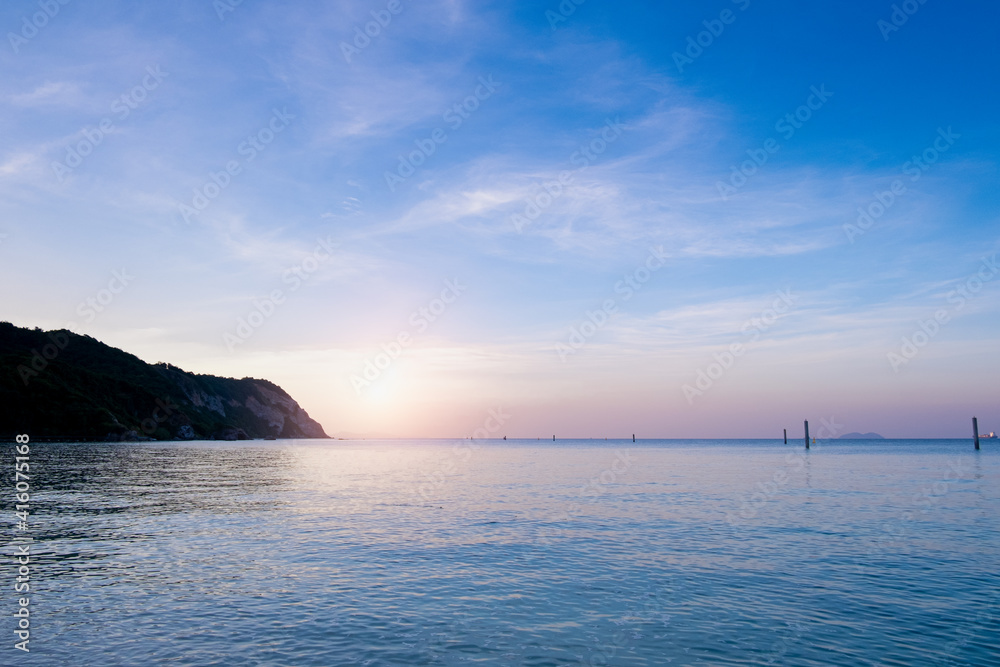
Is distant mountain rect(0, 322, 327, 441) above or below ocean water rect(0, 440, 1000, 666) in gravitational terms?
above

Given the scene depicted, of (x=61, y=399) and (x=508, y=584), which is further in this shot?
(x=61, y=399)

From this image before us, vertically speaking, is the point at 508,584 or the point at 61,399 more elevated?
the point at 61,399

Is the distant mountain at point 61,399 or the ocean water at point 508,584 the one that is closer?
the ocean water at point 508,584

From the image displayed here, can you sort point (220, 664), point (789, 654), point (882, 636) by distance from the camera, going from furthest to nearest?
1. point (882, 636)
2. point (789, 654)
3. point (220, 664)

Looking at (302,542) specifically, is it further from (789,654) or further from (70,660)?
(789,654)

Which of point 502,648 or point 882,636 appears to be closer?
point 502,648

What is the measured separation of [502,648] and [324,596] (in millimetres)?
7002

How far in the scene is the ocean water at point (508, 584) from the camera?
46.4 feet

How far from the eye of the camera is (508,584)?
2009 centimetres

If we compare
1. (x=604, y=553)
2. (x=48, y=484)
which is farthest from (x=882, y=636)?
(x=48, y=484)

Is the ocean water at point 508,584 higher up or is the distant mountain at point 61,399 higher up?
the distant mountain at point 61,399

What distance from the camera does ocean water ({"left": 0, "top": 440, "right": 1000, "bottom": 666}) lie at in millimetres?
14133

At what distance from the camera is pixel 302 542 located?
27.5m

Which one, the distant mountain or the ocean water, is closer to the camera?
the ocean water
